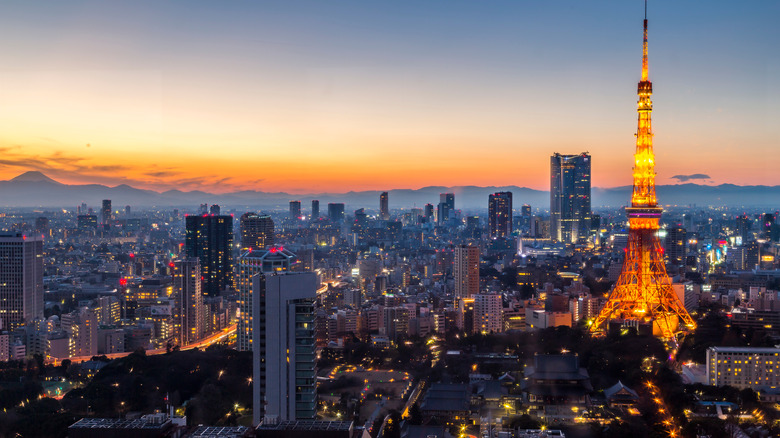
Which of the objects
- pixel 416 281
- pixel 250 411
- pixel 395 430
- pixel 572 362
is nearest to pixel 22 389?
pixel 250 411

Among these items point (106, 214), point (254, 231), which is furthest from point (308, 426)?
point (106, 214)

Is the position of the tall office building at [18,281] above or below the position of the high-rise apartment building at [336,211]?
below

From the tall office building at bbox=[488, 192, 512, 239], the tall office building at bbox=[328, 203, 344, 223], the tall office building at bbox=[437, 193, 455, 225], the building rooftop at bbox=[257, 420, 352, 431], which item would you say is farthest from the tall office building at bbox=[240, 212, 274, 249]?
the tall office building at bbox=[437, 193, 455, 225]

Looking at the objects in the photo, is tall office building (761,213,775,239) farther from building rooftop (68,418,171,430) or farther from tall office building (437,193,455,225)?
building rooftop (68,418,171,430)

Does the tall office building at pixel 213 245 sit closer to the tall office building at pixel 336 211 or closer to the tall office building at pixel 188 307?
the tall office building at pixel 188 307

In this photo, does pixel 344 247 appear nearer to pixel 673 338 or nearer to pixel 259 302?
pixel 673 338

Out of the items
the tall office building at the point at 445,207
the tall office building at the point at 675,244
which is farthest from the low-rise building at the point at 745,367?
the tall office building at the point at 445,207
